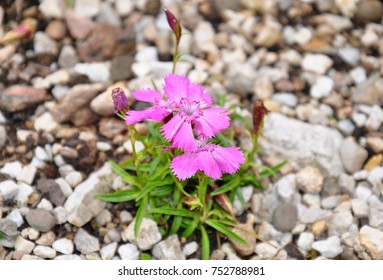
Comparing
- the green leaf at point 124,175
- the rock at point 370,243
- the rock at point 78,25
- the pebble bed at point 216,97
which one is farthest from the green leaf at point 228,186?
the rock at point 78,25

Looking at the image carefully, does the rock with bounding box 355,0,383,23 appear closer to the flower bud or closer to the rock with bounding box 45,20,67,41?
the rock with bounding box 45,20,67,41

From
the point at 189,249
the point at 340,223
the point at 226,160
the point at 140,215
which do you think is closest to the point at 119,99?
the point at 226,160

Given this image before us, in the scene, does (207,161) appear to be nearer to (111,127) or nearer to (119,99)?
(119,99)

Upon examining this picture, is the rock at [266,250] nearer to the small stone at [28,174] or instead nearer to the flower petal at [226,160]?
the flower petal at [226,160]
